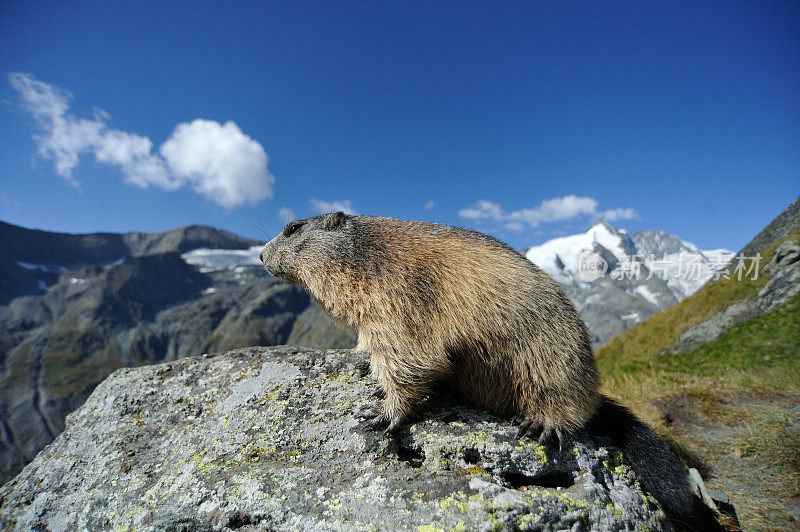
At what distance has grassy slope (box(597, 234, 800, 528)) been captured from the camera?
26.6 feet

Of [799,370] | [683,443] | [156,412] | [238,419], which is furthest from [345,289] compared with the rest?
[799,370]

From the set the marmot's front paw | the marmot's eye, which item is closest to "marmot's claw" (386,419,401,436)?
the marmot's front paw

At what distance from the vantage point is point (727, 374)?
1644 cm

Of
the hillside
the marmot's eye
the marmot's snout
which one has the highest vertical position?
the marmot's eye

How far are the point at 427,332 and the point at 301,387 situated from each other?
241 cm

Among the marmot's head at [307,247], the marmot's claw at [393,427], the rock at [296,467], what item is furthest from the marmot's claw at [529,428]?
the marmot's head at [307,247]

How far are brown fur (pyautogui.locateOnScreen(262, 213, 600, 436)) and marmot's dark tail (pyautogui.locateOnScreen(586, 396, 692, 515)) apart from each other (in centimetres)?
62

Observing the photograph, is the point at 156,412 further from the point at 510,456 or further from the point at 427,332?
the point at 510,456

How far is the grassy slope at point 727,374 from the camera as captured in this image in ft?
26.6

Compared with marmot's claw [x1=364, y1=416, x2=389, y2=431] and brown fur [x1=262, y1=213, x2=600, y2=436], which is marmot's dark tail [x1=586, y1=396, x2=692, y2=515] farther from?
marmot's claw [x1=364, y1=416, x2=389, y2=431]

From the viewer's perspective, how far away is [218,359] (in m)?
7.78

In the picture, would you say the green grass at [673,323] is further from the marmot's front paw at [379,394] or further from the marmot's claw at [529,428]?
the marmot's front paw at [379,394]

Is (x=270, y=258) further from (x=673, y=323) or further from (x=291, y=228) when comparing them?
(x=673, y=323)

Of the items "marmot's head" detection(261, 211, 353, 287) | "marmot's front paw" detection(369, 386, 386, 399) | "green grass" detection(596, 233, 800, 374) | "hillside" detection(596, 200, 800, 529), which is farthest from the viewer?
"green grass" detection(596, 233, 800, 374)
